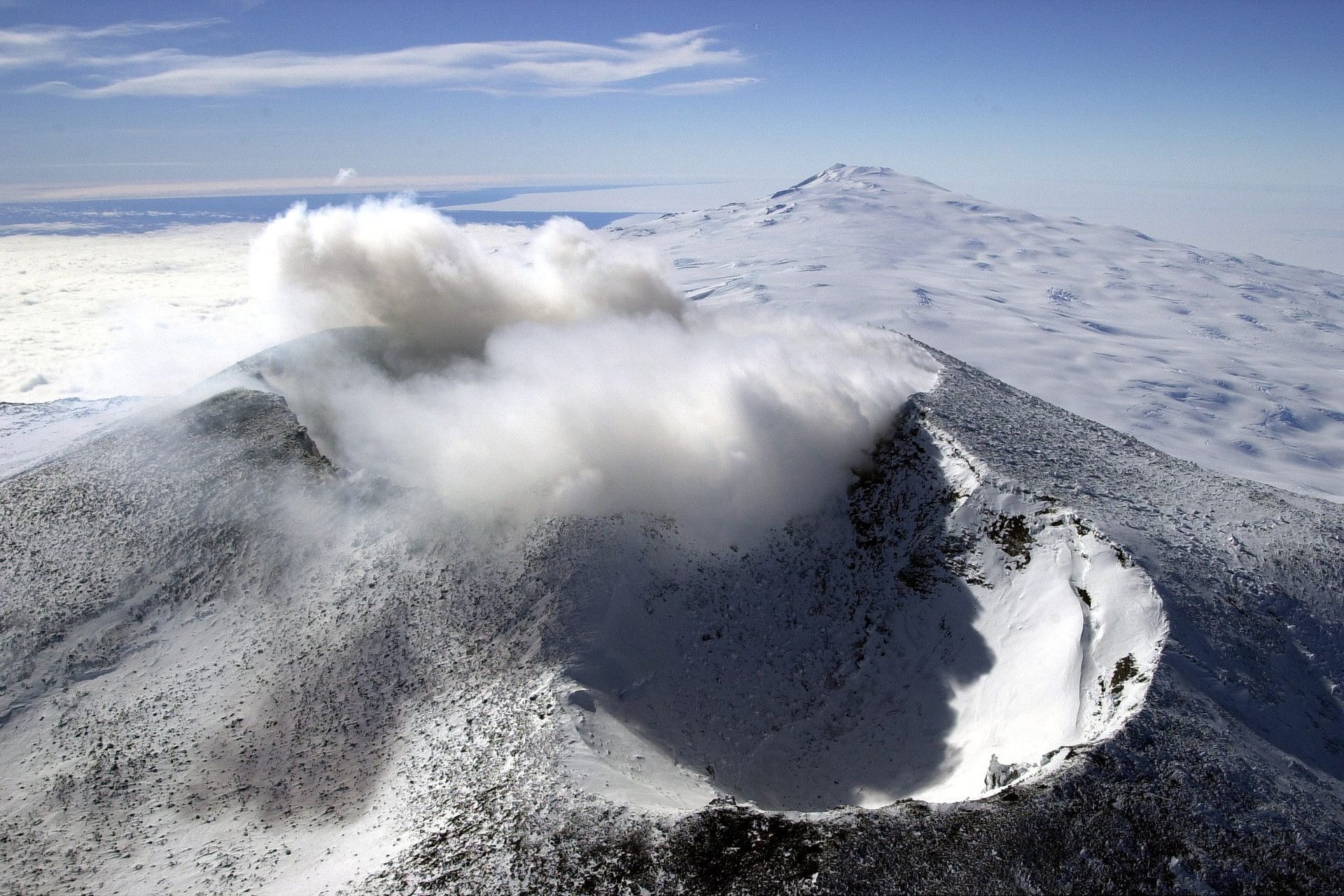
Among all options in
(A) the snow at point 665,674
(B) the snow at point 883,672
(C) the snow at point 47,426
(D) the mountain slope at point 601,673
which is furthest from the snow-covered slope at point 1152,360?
(C) the snow at point 47,426

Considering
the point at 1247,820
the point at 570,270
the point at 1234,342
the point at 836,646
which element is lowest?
the point at 1234,342

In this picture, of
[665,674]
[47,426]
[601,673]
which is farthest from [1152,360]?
[47,426]

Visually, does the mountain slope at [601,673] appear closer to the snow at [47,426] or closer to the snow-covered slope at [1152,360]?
the snow at [47,426]

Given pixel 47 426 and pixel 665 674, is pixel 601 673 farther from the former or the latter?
pixel 47 426

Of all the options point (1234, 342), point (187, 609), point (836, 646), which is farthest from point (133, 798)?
point (1234, 342)

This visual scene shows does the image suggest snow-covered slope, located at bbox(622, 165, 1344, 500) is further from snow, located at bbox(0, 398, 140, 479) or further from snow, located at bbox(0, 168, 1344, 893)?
snow, located at bbox(0, 398, 140, 479)

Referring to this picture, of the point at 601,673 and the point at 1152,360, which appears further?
the point at 1152,360

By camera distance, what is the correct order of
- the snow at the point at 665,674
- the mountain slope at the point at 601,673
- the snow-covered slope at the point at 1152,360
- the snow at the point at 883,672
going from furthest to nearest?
the snow-covered slope at the point at 1152,360
the snow at the point at 883,672
the snow at the point at 665,674
the mountain slope at the point at 601,673

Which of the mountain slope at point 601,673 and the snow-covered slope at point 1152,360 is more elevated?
the mountain slope at point 601,673

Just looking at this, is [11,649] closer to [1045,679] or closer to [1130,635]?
[1045,679]

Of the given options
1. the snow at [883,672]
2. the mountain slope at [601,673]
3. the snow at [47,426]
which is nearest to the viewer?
the mountain slope at [601,673]

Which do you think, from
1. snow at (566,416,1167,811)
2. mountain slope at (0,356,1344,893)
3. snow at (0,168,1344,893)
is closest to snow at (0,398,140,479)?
snow at (0,168,1344,893)
